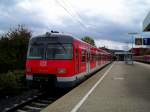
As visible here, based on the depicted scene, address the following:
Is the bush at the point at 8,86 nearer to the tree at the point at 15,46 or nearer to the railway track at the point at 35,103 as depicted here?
the railway track at the point at 35,103

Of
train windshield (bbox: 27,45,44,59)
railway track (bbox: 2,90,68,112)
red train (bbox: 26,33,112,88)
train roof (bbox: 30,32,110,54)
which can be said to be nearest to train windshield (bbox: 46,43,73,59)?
red train (bbox: 26,33,112,88)

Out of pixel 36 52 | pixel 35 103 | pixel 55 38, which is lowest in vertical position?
pixel 35 103

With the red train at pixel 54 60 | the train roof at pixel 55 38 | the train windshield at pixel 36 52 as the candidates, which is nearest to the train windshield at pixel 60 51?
the red train at pixel 54 60

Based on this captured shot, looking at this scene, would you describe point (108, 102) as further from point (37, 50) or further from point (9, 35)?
point (9, 35)

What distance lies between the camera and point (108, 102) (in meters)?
13.5

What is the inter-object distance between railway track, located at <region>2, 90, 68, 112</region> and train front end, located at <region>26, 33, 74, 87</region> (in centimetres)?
85

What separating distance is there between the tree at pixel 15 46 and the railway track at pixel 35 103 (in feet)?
40.3

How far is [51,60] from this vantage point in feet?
58.2

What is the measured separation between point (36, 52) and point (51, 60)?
3.43 feet

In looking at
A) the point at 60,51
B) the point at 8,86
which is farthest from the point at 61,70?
the point at 8,86

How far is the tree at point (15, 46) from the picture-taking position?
3283cm

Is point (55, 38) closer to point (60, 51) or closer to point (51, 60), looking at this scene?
point (60, 51)

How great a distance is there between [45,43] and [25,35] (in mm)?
23473

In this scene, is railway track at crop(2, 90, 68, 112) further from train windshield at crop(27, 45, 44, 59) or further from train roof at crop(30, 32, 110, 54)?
train roof at crop(30, 32, 110, 54)
